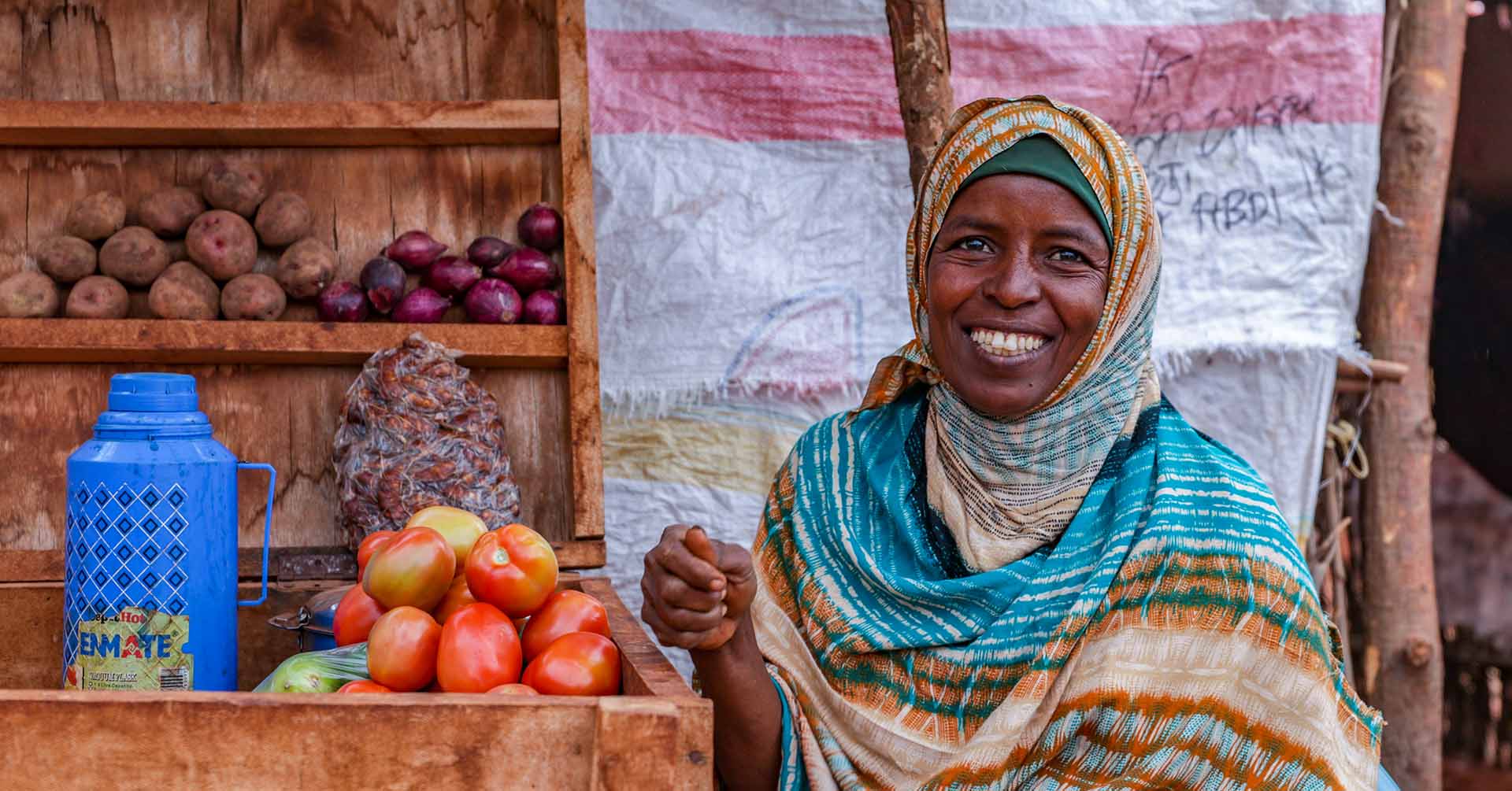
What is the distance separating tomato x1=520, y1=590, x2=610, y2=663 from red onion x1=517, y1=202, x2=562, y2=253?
1.28m

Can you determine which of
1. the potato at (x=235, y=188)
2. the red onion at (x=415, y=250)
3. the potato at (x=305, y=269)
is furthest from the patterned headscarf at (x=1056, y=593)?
the potato at (x=235, y=188)

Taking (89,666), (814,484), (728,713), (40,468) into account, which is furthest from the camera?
(40,468)

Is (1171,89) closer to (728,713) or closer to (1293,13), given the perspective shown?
(1293,13)

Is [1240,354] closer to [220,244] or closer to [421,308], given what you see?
[421,308]

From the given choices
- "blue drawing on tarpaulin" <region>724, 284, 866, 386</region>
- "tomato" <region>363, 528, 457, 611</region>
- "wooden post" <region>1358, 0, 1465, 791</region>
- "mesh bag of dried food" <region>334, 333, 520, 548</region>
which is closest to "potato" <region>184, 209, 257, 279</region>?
"mesh bag of dried food" <region>334, 333, 520, 548</region>

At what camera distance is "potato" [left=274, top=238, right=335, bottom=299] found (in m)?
2.88

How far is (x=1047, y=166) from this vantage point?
6.74 feet

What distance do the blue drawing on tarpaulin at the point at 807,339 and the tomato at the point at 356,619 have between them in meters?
1.61

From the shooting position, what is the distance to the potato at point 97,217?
2.88m

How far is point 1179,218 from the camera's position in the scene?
348cm

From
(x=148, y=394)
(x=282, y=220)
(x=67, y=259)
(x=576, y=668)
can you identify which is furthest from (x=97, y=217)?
(x=576, y=668)

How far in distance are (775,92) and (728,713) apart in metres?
1.91

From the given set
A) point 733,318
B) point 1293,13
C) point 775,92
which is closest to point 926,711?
point 733,318

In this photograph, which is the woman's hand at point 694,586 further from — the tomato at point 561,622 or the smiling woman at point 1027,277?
the smiling woman at point 1027,277
